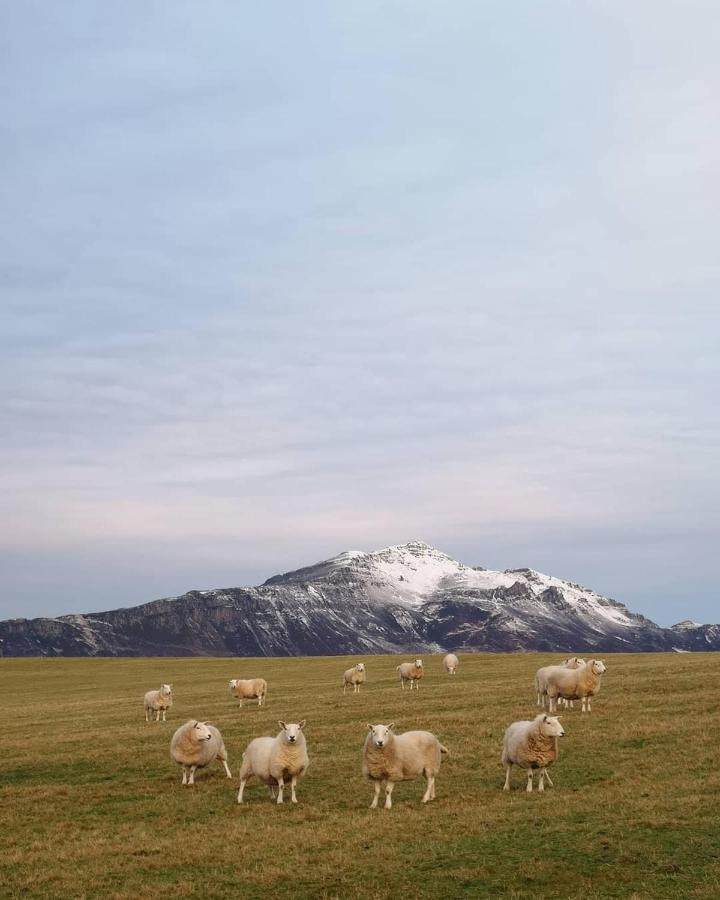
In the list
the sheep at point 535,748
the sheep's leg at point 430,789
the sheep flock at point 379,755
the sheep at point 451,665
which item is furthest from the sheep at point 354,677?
the sheep's leg at point 430,789

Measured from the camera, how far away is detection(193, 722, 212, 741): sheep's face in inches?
885

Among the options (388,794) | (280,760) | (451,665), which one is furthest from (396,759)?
(451,665)

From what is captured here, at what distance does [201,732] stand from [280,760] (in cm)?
333

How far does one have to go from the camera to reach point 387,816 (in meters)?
18.0

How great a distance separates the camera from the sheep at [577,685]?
3078 centimetres

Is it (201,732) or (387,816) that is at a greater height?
(201,732)

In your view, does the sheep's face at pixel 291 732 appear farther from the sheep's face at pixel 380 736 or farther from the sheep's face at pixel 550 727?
the sheep's face at pixel 550 727

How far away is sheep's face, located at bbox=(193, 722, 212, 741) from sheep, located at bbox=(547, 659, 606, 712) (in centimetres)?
1306

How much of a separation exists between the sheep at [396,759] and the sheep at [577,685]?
12146mm

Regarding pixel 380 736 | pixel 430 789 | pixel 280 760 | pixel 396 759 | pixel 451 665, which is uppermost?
pixel 380 736

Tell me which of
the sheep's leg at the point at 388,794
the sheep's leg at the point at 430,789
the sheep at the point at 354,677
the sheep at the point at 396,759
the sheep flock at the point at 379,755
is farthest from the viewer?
the sheep at the point at 354,677

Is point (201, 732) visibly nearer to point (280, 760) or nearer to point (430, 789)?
point (280, 760)

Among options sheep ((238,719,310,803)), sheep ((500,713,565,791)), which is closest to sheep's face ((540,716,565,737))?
sheep ((500,713,565,791))

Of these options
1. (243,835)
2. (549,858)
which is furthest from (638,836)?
(243,835)
